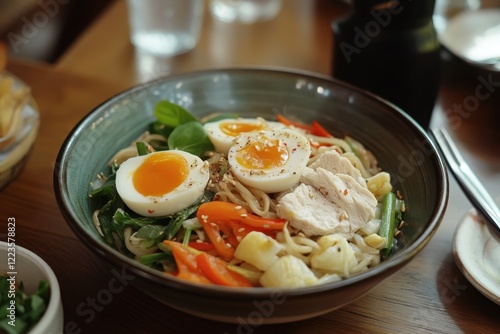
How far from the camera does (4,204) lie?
2.01m

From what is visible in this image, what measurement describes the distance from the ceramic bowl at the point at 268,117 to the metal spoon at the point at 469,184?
21 cm

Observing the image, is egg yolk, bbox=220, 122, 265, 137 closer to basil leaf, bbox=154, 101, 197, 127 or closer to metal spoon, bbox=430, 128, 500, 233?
basil leaf, bbox=154, 101, 197, 127

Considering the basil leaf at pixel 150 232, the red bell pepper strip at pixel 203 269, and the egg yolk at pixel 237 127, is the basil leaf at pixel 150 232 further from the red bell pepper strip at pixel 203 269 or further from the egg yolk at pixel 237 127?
the egg yolk at pixel 237 127

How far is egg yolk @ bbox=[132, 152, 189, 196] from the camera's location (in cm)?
173

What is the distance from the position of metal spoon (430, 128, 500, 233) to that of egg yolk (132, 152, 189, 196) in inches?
35.5

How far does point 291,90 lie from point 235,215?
0.75 m

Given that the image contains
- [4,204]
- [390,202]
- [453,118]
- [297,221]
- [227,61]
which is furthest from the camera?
[227,61]

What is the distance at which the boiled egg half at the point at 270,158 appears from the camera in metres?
1.74

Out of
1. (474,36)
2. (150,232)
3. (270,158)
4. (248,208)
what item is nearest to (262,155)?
(270,158)

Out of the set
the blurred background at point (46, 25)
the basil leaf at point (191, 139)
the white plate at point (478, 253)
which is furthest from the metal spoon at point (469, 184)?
the blurred background at point (46, 25)

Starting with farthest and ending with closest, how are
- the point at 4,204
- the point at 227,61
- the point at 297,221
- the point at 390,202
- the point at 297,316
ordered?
the point at 227,61 → the point at 4,204 → the point at 390,202 → the point at 297,221 → the point at 297,316

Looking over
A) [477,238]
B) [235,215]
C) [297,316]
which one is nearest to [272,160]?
[235,215]

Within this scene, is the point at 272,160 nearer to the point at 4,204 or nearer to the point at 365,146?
the point at 365,146

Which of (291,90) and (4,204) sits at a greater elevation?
(291,90)
